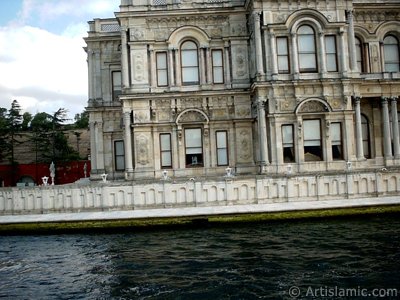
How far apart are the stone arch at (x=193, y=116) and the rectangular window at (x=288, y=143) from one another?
4151 mm

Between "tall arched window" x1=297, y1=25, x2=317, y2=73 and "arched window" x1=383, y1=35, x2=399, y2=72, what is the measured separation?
557 centimetres

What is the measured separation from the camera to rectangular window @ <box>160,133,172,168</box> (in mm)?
23562

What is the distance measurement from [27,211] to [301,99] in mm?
13457

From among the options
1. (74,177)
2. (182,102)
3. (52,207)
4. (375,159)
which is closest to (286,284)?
(52,207)

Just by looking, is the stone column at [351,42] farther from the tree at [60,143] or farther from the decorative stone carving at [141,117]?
the tree at [60,143]

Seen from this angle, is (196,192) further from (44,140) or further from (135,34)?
(44,140)

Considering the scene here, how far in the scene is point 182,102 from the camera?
23.5 metres

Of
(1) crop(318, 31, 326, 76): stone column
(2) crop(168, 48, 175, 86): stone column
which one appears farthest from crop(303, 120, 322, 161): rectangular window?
(2) crop(168, 48, 175, 86): stone column

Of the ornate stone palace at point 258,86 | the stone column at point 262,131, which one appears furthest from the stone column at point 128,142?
the stone column at point 262,131

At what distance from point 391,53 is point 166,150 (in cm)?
1389

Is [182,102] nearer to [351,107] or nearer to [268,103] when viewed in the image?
[268,103]

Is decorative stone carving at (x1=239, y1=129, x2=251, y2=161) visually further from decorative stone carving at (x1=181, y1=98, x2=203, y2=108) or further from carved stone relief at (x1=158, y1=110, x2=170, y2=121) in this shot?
carved stone relief at (x1=158, y1=110, x2=170, y2=121)

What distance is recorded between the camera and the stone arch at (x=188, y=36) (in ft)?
77.0

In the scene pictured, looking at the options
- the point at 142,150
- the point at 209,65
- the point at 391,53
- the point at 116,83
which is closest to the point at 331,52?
the point at 391,53
